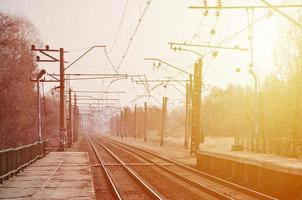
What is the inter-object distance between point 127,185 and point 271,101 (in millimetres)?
31111

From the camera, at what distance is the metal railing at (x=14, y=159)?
18634 millimetres

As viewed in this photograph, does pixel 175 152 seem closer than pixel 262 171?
No

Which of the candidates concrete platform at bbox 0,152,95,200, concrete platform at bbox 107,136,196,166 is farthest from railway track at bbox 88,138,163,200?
concrete platform at bbox 107,136,196,166

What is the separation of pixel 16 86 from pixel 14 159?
119 feet

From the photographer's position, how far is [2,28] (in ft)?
155

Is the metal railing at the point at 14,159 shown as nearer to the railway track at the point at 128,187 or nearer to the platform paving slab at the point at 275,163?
the railway track at the point at 128,187

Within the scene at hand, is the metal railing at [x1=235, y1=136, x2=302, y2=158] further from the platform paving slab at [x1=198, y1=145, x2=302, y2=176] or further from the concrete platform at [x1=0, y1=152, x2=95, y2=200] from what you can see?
the concrete platform at [x1=0, y1=152, x2=95, y2=200]

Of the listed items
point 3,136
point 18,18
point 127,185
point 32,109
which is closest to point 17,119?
point 3,136

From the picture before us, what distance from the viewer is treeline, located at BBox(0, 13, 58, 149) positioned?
168 ft

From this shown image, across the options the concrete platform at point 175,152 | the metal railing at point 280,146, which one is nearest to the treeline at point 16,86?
the concrete platform at point 175,152

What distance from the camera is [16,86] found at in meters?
56.2

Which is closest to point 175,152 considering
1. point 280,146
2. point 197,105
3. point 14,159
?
point 197,105

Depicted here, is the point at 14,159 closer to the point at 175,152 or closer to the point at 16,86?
the point at 175,152

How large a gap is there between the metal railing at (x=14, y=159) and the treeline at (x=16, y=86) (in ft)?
61.4
